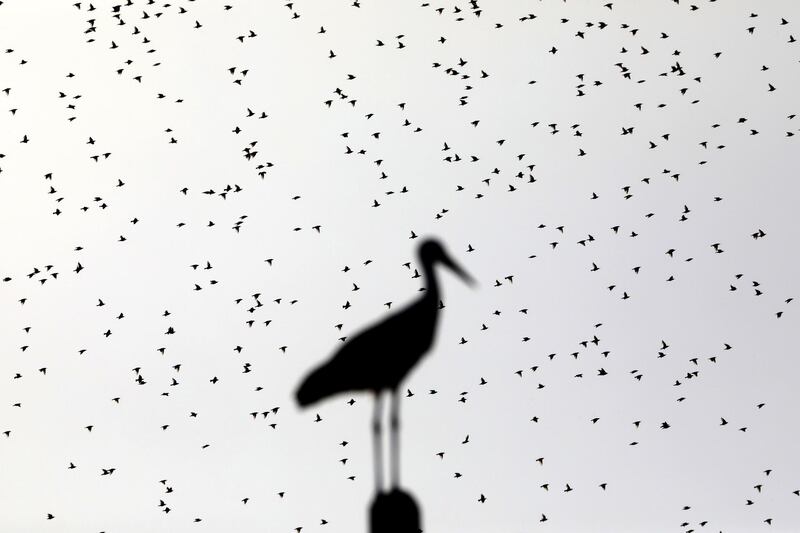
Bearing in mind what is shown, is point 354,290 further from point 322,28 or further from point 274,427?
point 322,28

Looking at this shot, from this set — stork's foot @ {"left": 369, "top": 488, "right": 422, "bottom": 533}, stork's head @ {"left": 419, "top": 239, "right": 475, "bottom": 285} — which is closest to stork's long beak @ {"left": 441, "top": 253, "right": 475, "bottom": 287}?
stork's head @ {"left": 419, "top": 239, "right": 475, "bottom": 285}

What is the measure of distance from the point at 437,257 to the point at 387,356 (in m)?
1.68

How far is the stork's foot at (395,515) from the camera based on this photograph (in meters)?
12.7

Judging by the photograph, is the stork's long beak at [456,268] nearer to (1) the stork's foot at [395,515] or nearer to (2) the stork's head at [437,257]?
(2) the stork's head at [437,257]

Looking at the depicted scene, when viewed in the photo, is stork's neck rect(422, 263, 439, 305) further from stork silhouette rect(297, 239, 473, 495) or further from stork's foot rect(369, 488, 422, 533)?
stork's foot rect(369, 488, 422, 533)

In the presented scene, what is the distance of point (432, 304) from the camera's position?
15.9m

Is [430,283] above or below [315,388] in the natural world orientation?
above

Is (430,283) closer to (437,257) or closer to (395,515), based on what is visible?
(437,257)

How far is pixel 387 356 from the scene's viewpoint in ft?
52.0

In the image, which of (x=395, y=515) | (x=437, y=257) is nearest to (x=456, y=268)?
(x=437, y=257)

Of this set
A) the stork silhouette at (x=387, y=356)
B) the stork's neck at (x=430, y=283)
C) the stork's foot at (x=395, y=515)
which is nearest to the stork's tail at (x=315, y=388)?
the stork silhouette at (x=387, y=356)

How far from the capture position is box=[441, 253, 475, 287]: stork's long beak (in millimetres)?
17078

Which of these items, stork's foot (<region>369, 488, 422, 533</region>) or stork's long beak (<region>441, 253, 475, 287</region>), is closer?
stork's foot (<region>369, 488, 422, 533</region>)

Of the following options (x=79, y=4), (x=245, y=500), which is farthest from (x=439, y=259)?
(x=79, y=4)
